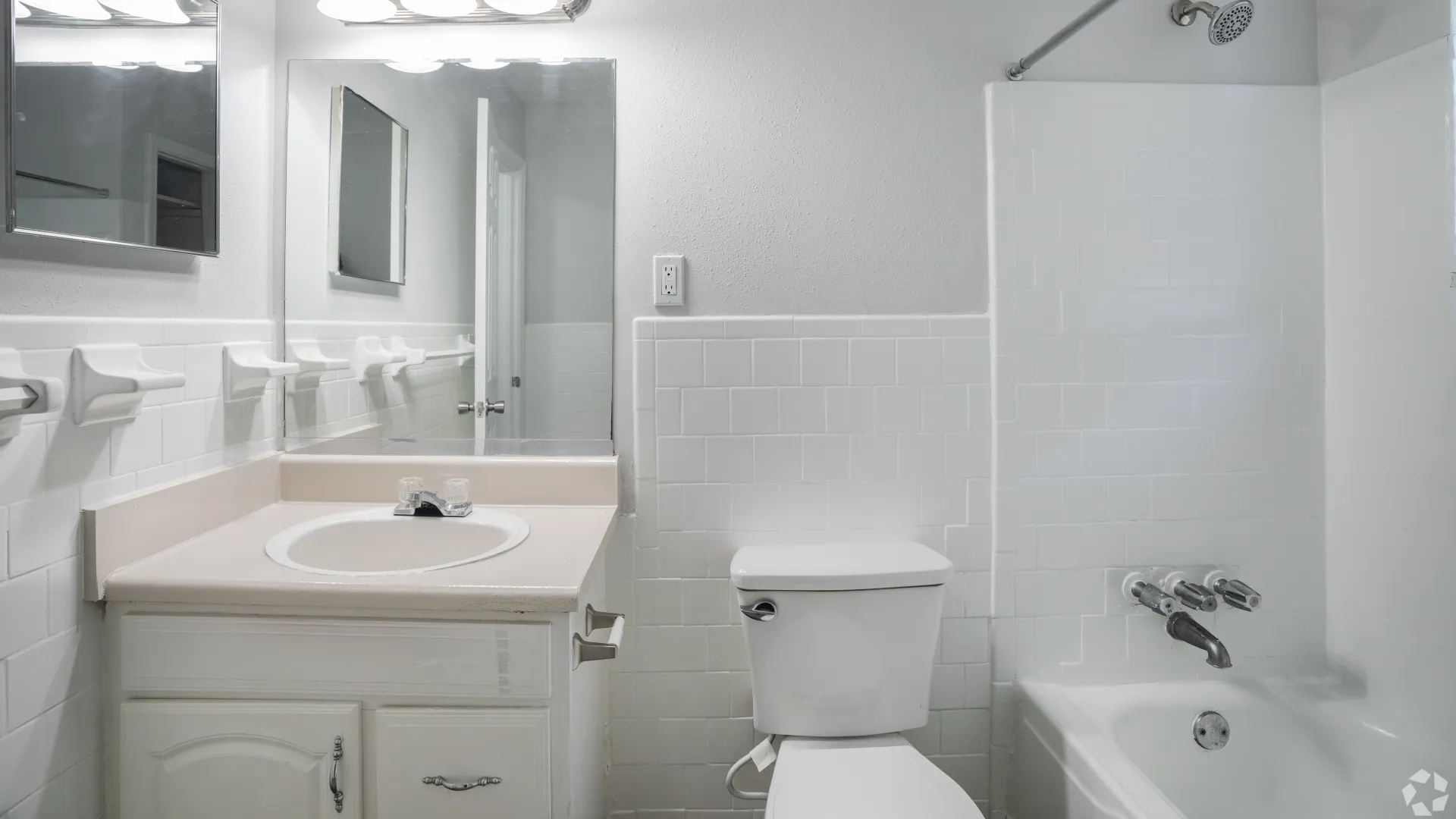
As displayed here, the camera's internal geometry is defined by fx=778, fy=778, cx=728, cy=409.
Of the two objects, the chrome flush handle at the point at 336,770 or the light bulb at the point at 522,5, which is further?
the light bulb at the point at 522,5

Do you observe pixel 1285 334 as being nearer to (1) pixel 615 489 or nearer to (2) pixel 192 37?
(1) pixel 615 489

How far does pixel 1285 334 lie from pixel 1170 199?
411mm

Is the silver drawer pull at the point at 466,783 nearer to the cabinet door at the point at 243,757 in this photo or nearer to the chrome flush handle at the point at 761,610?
the cabinet door at the point at 243,757

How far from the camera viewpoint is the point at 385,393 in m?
1.79

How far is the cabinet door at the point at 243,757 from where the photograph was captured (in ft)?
3.99

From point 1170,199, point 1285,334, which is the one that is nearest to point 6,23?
point 1170,199

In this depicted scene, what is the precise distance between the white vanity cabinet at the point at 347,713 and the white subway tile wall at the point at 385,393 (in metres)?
0.62

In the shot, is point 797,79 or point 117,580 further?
point 797,79

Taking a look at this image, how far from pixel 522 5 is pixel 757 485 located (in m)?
1.16

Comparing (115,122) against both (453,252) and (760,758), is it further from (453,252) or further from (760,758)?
(760,758)

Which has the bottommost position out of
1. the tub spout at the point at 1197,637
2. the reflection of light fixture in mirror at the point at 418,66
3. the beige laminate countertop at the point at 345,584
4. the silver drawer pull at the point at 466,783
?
the silver drawer pull at the point at 466,783

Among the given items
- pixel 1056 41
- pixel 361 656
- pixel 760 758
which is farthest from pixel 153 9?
pixel 760 758

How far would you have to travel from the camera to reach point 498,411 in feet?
5.80

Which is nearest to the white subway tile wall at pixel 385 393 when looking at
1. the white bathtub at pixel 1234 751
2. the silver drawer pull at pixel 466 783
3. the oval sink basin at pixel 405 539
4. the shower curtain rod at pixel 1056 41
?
the oval sink basin at pixel 405 539
